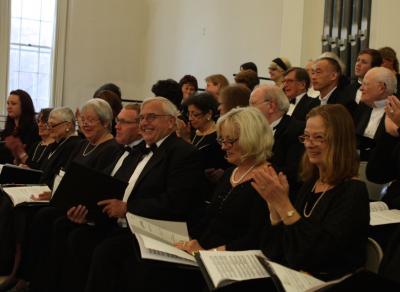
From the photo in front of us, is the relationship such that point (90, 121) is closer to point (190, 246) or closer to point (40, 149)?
point (40, 149)

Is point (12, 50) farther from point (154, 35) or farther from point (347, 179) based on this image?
point (347, 179)

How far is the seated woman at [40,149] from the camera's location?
5.57 metres

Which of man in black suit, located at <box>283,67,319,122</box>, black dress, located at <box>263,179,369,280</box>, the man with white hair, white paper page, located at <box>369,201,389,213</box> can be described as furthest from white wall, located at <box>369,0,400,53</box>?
black dress, located at <box>263,179,369,280</box>

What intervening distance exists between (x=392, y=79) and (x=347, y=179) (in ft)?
7.20

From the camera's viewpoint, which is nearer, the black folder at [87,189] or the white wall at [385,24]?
the black folder at [87,189]

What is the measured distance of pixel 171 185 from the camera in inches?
149

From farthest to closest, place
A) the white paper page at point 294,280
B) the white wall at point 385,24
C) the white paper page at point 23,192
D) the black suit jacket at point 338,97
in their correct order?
the white wall at point 385,24
the black suit jacket at point 338,97
the white paper page at point 23,192
the white paper page at point 294,280

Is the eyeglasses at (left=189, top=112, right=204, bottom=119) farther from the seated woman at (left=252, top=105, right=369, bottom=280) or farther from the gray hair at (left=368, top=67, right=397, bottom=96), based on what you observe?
the seated woman at (left=252, top=105, right=369, bottom=280)

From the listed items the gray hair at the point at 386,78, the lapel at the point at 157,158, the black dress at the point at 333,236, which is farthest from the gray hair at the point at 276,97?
the black dress at the point at 333,236

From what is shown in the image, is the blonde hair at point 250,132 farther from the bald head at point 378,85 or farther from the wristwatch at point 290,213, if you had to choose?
the bald head at point 378,85

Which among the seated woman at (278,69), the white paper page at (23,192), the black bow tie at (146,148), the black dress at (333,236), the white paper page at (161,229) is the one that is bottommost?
the white paper page at (23,192)

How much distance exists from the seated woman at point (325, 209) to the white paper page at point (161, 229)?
1.97ft

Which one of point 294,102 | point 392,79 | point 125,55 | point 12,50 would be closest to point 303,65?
point 294,102

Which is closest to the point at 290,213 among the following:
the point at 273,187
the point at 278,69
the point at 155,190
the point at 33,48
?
the point at 273,187
